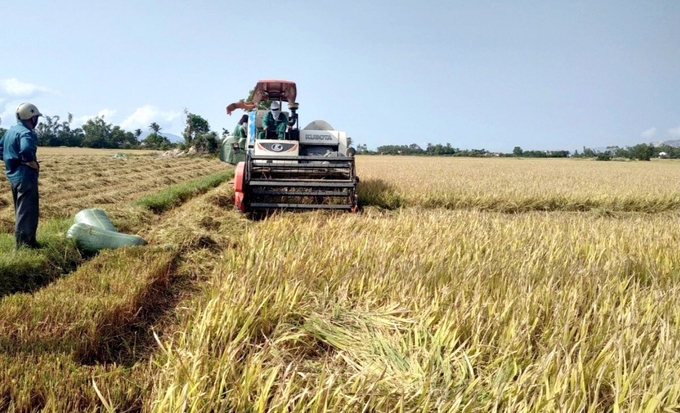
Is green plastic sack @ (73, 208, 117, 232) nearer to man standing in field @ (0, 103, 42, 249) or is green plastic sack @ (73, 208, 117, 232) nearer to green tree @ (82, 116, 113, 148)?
man standing in field @ (0, 103, 42, 249)

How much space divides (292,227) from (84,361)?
10.1 ft

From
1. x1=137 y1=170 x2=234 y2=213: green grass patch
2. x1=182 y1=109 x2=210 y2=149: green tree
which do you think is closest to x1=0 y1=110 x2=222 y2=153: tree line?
x1=182 y1=109 x2=210 y2=149: green tree

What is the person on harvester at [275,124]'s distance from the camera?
8.50m

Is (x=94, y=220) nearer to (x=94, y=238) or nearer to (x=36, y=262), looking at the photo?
(x=94, y=238)

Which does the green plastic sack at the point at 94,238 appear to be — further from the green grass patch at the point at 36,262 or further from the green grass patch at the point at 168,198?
the green grass patch at the point at 168,198

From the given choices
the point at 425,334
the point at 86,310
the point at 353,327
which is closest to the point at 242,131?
the point at 86,310

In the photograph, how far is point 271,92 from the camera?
10016 mm

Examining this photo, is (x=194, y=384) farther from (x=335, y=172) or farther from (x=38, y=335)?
(x=335, y=172)

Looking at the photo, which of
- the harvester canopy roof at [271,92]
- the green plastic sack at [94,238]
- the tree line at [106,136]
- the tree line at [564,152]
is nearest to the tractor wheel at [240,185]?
the green plastic sack at [94,238]

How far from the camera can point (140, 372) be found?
2227 mm

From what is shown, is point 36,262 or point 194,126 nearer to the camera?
point 36,262

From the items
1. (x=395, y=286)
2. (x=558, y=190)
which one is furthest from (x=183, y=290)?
(x=558, y=190)

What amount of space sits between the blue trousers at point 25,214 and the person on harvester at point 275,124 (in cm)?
473

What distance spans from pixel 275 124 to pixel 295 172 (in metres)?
1.78
